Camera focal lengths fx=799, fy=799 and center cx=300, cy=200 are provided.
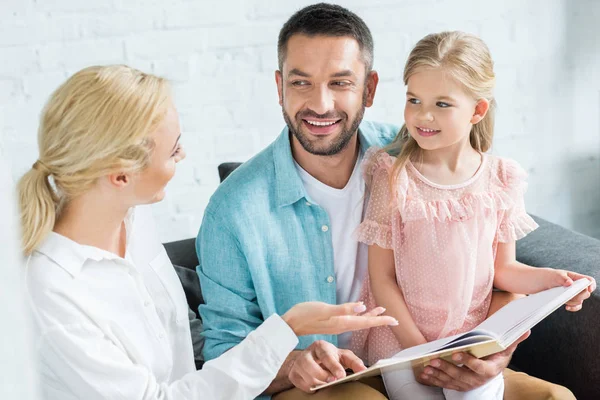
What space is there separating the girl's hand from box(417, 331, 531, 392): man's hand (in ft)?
0.41

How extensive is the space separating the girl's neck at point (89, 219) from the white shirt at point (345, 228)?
20.7 inches

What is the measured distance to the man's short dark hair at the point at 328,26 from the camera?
5.67 ft

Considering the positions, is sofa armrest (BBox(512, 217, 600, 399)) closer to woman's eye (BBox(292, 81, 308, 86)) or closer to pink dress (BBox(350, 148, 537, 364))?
pink dress (BBox(350, 148, 537, 364))

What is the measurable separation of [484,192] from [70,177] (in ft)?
2.85

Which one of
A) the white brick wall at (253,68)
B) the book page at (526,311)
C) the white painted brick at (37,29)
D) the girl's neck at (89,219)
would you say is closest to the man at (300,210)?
the book page at (526,311)

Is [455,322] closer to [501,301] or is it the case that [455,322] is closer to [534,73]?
[501,301]

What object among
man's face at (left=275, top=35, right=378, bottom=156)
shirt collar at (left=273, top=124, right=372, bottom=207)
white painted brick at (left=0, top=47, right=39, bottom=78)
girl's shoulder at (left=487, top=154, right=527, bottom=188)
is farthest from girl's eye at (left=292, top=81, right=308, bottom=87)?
white painted brick at (left=0, top=47, right=39, bottom=78)

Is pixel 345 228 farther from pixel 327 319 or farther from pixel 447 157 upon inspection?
pixel 327 319

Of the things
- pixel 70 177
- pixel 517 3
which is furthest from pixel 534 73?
pixel 70 177

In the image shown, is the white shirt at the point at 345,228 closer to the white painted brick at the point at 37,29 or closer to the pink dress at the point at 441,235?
the pink dress at the point at 441,235

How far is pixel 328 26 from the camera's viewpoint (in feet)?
5.67

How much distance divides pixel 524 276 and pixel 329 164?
0.48 meters

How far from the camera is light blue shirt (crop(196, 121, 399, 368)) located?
5.58 feet

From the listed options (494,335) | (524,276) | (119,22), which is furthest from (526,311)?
(119,22)
